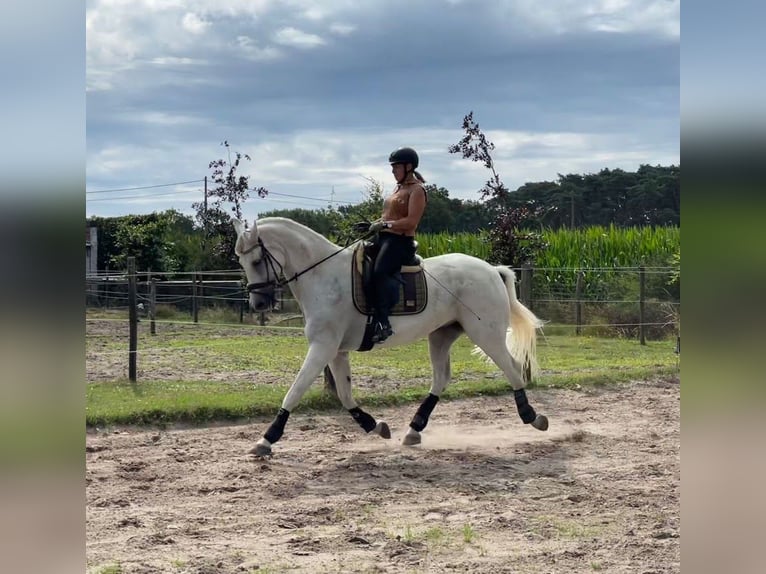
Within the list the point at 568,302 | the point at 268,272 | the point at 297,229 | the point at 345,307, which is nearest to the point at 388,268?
the point at 345,307

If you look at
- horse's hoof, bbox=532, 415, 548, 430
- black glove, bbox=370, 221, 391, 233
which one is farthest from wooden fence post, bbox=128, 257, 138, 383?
horse's hoof, bbox=532, 415, 548, 430

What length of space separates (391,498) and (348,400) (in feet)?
5.60

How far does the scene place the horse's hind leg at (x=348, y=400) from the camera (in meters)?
6.38

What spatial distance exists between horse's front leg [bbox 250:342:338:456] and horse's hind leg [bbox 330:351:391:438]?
1.52 feet

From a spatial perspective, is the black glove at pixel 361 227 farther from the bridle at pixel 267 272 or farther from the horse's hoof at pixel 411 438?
the horse's hoof at pixel 411 438

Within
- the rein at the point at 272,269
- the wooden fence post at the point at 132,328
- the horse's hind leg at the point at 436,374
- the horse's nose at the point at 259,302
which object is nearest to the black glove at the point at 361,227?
the rein at the point at 272,269

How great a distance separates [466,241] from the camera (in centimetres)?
2095

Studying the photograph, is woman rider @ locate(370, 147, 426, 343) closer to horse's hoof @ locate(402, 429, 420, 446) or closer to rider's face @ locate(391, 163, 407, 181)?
rider's face @ locate(391, 163, 407, 181)

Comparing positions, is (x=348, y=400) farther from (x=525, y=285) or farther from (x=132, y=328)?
(x=525, y=285)

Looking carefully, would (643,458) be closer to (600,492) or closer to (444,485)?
(600,492)

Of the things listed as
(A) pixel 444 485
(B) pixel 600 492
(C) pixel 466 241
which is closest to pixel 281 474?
(A) pixel 444 485

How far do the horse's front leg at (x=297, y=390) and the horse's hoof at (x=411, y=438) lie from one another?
104 centimetres

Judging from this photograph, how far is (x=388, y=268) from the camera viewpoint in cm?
611
